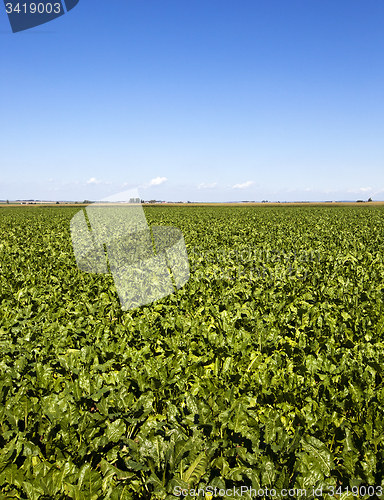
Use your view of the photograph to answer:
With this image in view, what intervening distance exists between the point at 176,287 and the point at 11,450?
511cm

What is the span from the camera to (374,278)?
7.34 m

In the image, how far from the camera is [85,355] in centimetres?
380

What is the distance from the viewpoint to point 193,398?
2.94 metres

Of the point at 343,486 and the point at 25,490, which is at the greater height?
the point at 25,490

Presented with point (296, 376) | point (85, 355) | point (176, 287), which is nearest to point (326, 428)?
point (296, 376)

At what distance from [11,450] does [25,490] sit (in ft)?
1.62

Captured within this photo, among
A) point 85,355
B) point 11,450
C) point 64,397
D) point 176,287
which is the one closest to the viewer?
point 11,450

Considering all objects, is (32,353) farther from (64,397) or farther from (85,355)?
(64,397)

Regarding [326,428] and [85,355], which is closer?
[326,428]

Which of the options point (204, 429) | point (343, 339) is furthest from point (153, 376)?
point (343, 339)

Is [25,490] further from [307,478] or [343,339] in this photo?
[343,339]

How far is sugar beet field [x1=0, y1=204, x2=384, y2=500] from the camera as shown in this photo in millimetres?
2141

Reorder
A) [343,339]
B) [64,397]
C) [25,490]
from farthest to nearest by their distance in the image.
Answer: [343,339] < [64,397] < [25,490]

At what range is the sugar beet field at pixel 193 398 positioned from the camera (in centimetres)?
214
